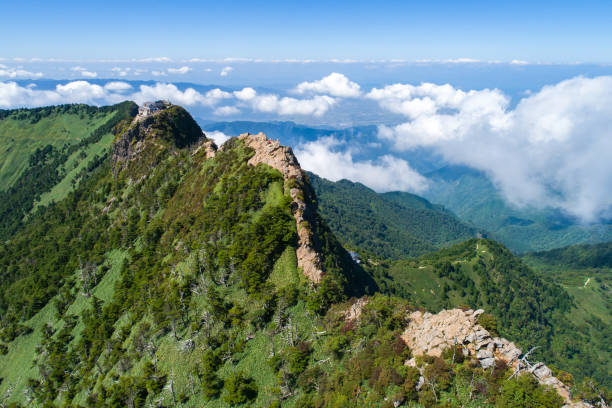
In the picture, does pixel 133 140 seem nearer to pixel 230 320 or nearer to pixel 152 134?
pixel 152 134

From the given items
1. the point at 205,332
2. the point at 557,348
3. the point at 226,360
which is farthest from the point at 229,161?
the point at 557,348

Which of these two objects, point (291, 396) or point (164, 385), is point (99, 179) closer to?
point (164, 385)

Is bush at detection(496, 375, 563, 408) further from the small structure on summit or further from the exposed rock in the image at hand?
the small structure on summit

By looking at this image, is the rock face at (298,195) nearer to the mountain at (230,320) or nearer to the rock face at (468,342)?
the mountain at (230,320)

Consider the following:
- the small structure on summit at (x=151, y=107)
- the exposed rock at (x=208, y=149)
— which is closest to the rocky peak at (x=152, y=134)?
the small structure on summit at (x=151, y=107)

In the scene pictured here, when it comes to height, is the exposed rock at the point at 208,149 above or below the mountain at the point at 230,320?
above

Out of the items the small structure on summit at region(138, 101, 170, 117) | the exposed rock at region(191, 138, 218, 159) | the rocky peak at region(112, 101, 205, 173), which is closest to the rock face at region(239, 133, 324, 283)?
the exposed rock at region(191, 138, 218, 159)

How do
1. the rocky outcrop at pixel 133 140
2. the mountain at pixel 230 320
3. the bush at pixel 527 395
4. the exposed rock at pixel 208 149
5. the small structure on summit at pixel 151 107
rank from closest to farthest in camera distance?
the bush at pixel 527 395 < the mountain at pixel 230 320 < the exposed rock at pixel 208 149 < the rocky outcrop at pixel 133 140 < the small structure on summit at pixel 151 107
